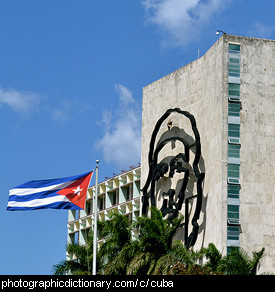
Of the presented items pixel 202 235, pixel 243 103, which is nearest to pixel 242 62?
pixel 243 103

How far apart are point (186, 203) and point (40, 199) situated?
14909 mm

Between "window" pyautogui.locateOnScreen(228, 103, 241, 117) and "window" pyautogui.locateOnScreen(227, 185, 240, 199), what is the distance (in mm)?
4700

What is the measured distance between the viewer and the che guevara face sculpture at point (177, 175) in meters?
59.9

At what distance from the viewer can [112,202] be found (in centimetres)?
8356

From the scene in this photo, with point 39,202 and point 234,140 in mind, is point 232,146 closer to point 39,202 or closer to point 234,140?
point 234,140

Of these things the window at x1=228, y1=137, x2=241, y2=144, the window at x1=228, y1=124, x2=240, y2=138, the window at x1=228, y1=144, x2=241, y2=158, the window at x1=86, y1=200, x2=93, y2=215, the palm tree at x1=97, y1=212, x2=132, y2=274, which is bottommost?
the palm tree at x1=97, y1=212, x2=132, y2=274

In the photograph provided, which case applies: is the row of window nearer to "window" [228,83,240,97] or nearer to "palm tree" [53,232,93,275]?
"window" [228,83,240,97]

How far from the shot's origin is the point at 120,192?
81.8 metres

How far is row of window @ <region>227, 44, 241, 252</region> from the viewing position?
56562 mm

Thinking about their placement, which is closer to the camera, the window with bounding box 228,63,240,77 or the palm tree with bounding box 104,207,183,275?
the palm tree with bounding box 104,207,183,275

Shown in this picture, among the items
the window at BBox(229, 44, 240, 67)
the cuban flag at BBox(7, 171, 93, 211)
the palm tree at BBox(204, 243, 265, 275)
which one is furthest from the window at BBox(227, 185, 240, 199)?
the cuban flag at BBox(7, 171, 93, 211)

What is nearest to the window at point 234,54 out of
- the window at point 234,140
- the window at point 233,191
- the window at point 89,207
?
the window at point 234,140

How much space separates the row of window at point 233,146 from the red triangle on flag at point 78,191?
11.8 meters
